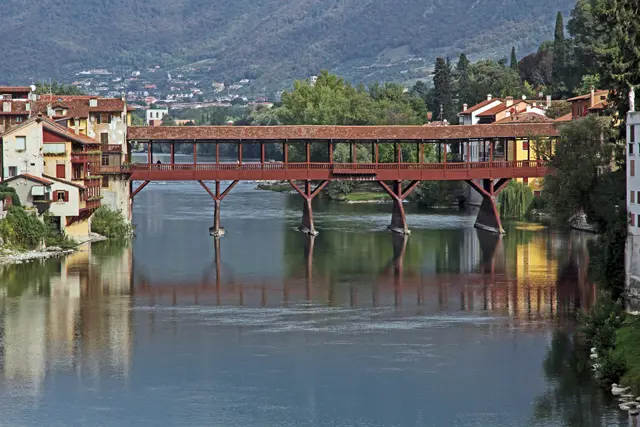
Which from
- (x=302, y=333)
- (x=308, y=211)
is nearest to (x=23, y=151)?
(x=308, y=211)

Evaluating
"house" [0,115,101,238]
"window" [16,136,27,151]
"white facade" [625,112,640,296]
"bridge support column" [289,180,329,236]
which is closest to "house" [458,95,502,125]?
"bridge support column" [289,180,329,236]

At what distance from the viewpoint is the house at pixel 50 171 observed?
82875mm

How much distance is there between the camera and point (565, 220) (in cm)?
7575

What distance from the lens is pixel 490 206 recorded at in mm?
96062

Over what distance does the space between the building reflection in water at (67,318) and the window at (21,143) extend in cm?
783

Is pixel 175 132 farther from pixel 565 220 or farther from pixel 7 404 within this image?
pixel 7 404

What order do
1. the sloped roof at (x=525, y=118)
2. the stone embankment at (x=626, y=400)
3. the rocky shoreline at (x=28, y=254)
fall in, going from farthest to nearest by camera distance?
the sloped roof at (x=525, y=118) → the rocky shoreline at (x=28, y=254) → the stone embankment at (x=626, y=400)

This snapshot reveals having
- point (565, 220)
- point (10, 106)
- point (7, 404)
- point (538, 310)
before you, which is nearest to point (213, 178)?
point (10, 106)

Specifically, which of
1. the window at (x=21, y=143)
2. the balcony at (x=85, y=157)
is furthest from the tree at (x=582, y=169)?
the window at (x=21, y=143)

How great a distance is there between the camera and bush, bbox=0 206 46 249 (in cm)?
7912

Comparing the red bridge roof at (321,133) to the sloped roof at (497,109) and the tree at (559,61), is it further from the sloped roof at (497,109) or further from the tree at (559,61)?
the tree at (559,61)

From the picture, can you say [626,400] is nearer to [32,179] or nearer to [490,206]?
[32,179]

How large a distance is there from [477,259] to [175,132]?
82.6 ft

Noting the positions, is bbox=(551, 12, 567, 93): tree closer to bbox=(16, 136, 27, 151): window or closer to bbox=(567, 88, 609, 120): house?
bbox=(567, 88, 609, 120): house
